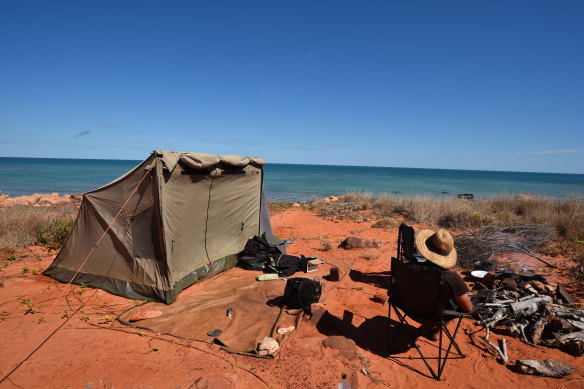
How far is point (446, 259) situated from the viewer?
3.48 metres

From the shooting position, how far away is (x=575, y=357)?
3539 millimetres

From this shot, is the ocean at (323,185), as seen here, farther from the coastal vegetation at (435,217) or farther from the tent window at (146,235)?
the tent window at (146,235)

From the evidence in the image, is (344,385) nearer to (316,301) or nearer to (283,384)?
(283,384)

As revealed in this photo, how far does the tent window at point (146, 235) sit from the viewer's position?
4.95m

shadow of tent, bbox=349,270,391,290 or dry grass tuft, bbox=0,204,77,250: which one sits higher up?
dry grass tuft, bbox=0,204,77,250

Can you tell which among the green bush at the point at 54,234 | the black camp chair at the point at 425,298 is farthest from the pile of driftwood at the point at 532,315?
the green bush at the point at 54,234

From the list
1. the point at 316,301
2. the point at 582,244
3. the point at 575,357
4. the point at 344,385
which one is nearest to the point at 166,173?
the point at 316,301

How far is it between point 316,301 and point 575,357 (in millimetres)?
3260

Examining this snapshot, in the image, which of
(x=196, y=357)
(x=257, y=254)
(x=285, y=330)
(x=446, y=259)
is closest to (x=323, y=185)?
(x=257, y=254)

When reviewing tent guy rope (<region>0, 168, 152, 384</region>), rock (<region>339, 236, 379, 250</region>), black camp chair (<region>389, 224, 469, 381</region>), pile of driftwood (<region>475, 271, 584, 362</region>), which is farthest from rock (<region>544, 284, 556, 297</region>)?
tent guy rope (<region>0, 168, 152, 384</region>)

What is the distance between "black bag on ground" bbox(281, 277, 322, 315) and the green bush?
6.32 metres

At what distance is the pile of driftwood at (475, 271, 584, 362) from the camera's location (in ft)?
12.3

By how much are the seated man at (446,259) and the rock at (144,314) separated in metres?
3.83

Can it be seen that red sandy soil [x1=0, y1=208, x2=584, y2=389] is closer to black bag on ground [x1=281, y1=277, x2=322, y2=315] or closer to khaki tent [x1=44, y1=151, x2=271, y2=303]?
black bag on ground [x1=281, y1=277, x2=322, y2=315]
